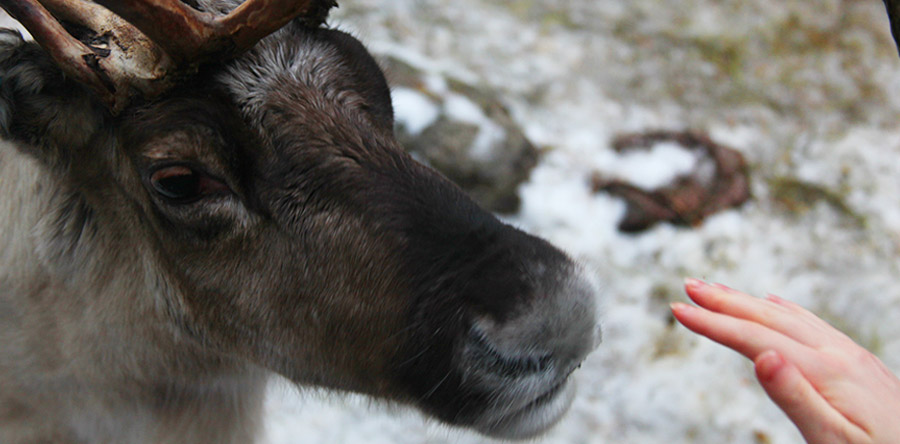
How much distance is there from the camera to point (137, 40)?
88.4 inches

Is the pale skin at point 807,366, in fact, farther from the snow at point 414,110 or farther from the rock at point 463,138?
the snow at point 414,110

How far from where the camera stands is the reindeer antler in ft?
7.01

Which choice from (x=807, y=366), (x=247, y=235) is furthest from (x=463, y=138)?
(x=807, y=366)

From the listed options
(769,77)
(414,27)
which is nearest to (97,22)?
(414,27)

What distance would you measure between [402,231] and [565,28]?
521 centimetres

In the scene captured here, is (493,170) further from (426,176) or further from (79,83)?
(79,83)

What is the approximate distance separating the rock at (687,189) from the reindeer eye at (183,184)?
3586mm

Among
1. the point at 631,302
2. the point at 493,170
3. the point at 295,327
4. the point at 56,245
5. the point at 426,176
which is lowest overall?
the point at 631,302

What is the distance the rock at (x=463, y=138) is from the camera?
5.30 metres

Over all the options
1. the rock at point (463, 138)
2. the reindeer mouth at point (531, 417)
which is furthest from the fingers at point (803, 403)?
the rock at point (463, 138)

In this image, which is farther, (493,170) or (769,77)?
(769,77)

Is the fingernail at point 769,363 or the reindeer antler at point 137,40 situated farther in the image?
the reindeer antler at point 137,40

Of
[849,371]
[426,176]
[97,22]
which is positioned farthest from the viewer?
[426,176]

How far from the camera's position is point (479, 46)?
6758mm
